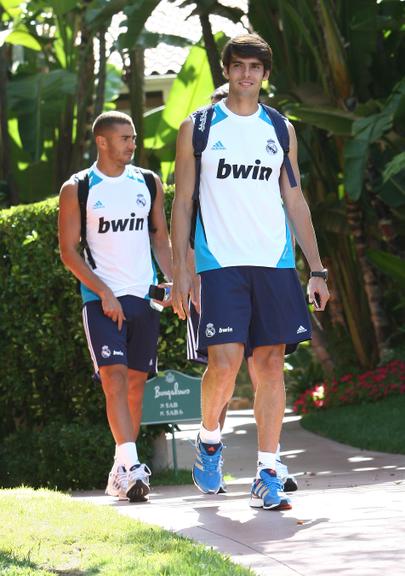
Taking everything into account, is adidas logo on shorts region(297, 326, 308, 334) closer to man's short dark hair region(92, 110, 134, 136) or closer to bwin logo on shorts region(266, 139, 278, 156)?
bwin logo on shorts region(266, 139, 278, 156)

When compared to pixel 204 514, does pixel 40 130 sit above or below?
above

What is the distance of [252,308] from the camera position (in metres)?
5.72

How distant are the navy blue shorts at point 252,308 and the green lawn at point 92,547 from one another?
37.2 inches

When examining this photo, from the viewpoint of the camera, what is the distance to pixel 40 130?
15.9 m

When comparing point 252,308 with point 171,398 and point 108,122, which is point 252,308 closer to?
point 108,122

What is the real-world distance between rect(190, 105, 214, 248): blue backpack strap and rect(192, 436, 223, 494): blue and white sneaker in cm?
100

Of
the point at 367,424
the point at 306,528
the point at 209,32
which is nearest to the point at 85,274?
the point at 306,528

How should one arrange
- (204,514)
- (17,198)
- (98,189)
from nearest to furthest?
(204,514) → (98,189) → (17,198)

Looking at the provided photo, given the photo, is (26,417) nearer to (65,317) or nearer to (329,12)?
(65,317)

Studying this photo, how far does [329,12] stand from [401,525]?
8.85 m

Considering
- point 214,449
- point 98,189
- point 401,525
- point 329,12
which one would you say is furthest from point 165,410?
point 329,12

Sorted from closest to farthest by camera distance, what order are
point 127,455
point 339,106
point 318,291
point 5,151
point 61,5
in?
1. point 318,291
2. point 127,455
3. point 339,106
4. point 61,5
5. point 5,151

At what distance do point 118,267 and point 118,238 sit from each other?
6.3 inches

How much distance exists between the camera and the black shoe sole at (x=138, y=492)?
6328 millimetres
